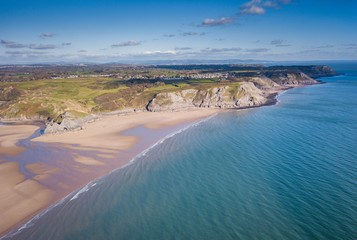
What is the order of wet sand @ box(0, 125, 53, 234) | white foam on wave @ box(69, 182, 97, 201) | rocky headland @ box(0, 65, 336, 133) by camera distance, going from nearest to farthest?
wet sand @ box(0, 125, 53, 234) → white foam on wave @ box(69, 182, 97, 201) → rocky headland @ box(0, 65, 336, 133)

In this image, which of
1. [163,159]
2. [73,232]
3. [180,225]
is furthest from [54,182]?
[180,225]

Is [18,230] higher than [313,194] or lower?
lower

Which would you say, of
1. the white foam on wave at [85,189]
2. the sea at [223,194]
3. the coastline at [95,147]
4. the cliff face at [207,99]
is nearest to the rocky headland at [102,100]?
the cliff face at [207,99]

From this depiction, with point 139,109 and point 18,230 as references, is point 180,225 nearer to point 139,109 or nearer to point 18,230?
point 18,230

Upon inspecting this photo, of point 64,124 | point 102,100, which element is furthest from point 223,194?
point 102,100

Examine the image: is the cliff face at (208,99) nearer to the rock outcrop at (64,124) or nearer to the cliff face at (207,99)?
the cliff face at (207,99)

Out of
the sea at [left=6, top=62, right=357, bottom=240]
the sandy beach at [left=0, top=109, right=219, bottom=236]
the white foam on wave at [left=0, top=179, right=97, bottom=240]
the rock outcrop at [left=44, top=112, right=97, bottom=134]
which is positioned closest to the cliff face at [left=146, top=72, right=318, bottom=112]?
the sandy beach at [left=0, top=109, right=219, bottom=236]

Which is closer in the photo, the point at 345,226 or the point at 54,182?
the point at 345,226

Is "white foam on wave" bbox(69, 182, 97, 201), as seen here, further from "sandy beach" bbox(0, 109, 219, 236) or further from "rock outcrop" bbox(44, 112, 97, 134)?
"rock outcrop" bbox(44, 112, 97, 134)
